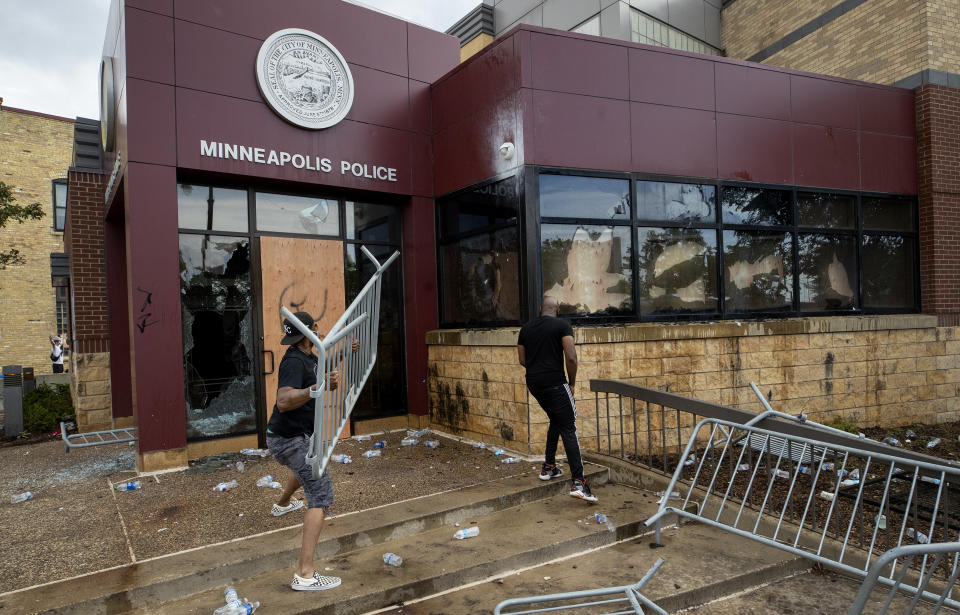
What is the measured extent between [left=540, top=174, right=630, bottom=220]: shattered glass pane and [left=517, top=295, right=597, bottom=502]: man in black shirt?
202 cm

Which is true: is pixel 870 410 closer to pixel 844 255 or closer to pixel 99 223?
pixel 844 255

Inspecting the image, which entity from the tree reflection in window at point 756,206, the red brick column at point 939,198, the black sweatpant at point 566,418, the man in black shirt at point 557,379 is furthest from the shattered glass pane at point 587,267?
the red brick column at point 939,198

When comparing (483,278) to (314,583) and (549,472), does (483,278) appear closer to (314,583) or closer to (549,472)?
(549,472)

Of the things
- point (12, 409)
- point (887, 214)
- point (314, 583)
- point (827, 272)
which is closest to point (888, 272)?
point (887, 214)

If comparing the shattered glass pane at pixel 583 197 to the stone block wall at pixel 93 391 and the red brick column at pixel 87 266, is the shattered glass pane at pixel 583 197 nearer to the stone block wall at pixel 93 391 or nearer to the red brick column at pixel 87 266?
the red brick column at pixel 87 266

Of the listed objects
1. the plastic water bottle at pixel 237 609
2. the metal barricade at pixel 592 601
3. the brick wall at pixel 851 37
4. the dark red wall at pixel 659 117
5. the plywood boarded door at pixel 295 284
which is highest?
the brick wall at pixel 851 37

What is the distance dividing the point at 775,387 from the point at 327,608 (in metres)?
6.78

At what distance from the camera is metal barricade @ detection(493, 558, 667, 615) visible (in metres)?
3.54

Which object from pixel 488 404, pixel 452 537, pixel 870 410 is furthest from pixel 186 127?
pixel 870 410

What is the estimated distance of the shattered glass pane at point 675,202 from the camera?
25.2ft

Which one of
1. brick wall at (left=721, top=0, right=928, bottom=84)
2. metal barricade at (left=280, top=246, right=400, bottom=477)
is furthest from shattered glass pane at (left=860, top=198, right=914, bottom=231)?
metal barricade at (left=280, top=246, right=400, bottom=477)

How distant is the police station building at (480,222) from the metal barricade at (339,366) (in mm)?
2779

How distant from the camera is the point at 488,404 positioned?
7355 mm

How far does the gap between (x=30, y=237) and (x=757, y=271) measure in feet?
75.0
